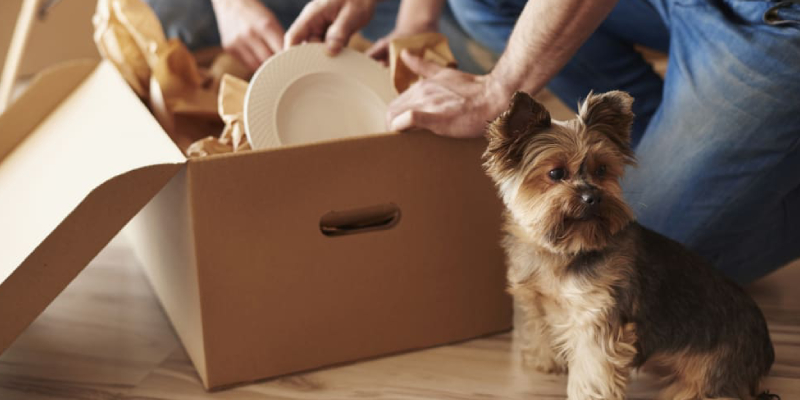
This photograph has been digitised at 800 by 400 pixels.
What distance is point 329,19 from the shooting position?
1.69 meters

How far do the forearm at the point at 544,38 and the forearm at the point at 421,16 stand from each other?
0.40 metres

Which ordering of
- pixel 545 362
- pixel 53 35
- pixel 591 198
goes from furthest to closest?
pixel 53 35 → pixel 545 362 → pixel 591 198

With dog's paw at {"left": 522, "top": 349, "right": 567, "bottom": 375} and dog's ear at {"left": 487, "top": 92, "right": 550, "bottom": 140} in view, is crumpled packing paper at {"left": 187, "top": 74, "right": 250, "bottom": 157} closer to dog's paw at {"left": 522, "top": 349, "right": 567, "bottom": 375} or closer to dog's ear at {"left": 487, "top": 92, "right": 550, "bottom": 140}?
dog's ear at {"left": 487, "top": 92, "right": 550, "bottom": 140}

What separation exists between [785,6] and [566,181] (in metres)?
0.57

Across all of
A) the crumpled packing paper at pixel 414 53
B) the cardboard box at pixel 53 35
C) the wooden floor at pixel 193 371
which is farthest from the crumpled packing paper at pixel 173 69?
the cardboard box at pixel 53 35

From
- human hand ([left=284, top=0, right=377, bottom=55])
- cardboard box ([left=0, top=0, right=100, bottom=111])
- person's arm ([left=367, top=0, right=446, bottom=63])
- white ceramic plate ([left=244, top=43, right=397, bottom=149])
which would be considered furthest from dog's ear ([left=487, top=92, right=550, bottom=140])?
cardboard box ([left=0, top=0, right=100, bottom=111])

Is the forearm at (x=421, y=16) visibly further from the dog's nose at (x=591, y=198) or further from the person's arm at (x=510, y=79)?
the dog's nose at (x=591, y=198)

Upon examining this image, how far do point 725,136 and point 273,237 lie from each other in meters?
0.81

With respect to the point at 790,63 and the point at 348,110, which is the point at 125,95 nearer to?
the point at 348,110

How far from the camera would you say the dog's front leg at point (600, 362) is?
47.4 inches

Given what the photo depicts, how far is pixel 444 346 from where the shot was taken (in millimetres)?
1575

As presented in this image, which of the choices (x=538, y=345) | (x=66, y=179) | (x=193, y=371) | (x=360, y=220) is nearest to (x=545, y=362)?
(x=538, y=345)

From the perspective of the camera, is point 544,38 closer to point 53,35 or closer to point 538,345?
point 538,345

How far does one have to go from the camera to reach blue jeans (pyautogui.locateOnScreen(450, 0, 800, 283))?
142 centimetres
